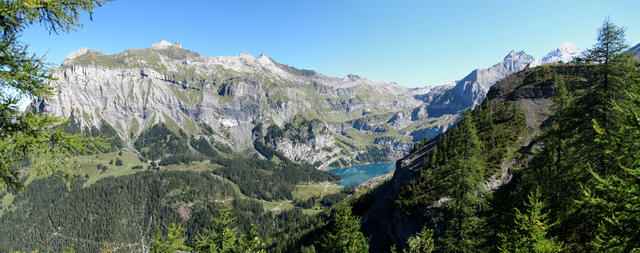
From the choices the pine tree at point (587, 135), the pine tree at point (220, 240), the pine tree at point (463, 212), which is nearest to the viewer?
the pine tree at point (587, 135)

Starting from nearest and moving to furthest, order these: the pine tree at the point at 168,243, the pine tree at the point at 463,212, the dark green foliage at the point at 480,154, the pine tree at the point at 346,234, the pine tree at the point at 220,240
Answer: the pine tree at the point at 168,243 → the pine tree at the point at 463,212 → the pine tree at the point at 220,240 → the pine tree at the point at 346,234 → the dark green foliage at the point at 480,154

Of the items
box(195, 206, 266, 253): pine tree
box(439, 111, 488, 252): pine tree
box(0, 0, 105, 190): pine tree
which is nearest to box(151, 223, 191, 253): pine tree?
box(195, 206, 266, 253): pine tree

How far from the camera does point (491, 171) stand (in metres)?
49.3

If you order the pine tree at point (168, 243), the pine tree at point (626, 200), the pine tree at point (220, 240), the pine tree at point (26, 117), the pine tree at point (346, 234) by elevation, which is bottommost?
the pine tree at point (346, 234)

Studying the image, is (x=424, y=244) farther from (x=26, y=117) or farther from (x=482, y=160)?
(x=482, y=160)

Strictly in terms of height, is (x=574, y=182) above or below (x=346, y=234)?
above

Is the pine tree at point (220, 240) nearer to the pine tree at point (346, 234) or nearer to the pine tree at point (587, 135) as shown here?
the pine tree at point (346, 234)

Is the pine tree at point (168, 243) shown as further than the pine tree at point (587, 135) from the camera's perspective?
Yes

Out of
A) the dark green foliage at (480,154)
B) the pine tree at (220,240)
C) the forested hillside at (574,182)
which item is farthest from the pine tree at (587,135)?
the dark green foliage at (480,154)

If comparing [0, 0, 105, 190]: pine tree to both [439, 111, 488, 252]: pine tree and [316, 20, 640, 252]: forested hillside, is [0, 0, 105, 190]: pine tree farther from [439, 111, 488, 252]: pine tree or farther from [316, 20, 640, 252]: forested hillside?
[439, 111, 488, 252]: pine tree

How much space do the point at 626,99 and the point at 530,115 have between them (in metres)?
59.5

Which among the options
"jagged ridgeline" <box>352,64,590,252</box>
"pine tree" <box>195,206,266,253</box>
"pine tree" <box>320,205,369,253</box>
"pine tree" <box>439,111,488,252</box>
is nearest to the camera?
"pine tree" <box>439,111,488,252</box>

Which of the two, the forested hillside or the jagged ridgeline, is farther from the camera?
the jagged ridgeline

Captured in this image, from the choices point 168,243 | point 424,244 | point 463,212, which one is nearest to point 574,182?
point 463,212
